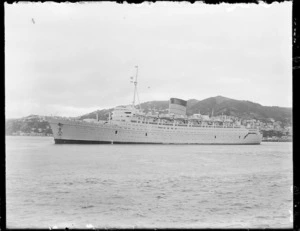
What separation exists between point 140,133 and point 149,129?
108cm

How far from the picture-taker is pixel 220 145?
38.9m

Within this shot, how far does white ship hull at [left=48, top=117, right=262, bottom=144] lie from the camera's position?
28.8m

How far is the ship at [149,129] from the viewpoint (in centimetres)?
2892

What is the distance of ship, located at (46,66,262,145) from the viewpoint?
2892 centimetres

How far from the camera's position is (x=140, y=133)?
3192cm

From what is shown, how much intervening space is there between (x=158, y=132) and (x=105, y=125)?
20.3 ft

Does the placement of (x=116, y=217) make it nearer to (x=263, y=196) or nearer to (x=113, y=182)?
(x=263, y=196)

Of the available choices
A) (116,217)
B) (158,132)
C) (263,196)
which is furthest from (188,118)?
(116,217)

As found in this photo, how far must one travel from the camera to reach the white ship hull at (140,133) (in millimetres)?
28766

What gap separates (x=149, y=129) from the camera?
3247 centimetres
